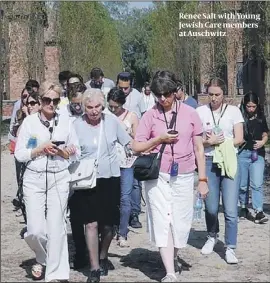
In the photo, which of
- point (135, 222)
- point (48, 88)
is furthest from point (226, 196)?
point (48, 88)

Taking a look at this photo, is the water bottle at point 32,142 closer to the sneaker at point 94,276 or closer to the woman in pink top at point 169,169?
the woman in pink top at point 169,169

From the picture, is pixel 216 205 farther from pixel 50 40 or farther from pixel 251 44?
pixel 50 40

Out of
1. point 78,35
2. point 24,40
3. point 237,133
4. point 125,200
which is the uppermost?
point 78,35

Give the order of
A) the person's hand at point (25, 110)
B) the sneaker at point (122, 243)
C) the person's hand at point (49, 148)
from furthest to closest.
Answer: the person's hand at point (25, 110) → the sneaker at point (122, 243) → the person's hand at point (49, 148)

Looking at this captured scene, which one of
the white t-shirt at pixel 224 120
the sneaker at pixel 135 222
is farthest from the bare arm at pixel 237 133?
the sneaker at pixel 135 222

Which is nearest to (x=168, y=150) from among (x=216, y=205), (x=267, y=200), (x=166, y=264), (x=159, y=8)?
(x=166, y=264)

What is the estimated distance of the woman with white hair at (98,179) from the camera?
6.69 meters

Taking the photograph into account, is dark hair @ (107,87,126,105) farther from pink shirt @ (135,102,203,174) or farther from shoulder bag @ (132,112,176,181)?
shoulder bag @ (132,112,176,181)

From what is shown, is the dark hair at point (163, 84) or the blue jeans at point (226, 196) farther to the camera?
the blue jeans at point (226, 196)

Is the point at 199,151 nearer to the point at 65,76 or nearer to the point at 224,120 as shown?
the point at 224,120

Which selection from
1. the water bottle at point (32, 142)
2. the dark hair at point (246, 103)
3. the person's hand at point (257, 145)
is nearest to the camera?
the water bottle at point (32, 142)

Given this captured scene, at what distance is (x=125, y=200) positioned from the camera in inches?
327

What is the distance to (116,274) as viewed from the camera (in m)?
7.01

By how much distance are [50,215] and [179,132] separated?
1.36 meters
